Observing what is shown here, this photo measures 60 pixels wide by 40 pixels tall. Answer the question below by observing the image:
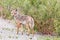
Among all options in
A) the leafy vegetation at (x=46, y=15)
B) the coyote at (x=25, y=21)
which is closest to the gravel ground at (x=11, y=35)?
the coyote at (x=25, y=21)

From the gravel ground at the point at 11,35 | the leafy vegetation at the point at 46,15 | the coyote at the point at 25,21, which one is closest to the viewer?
the gravel ground at the point at 11,35

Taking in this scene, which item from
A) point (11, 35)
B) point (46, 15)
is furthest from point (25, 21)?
point (46, 15)

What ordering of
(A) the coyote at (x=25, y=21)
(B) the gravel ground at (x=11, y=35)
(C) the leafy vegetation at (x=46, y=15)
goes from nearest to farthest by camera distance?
(B) the gravel ground at (x=11, y=35) → (A) the coyote at (x=25, y=21) → (C) the leafy vegetation at (x=46, y=15)

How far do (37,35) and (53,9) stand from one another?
1.85 meters

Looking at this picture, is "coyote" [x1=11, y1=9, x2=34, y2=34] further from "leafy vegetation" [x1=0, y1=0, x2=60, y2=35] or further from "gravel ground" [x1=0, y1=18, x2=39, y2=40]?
"leafy vegetation" [x1=0, y1=0, x2=60, y2=35]

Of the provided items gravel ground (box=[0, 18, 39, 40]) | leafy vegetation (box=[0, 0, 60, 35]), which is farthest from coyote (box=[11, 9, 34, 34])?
leafy vegetation (box=[0, 0, 60, 35])

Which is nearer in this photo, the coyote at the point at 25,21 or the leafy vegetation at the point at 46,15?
the coyote at the point at 25,21

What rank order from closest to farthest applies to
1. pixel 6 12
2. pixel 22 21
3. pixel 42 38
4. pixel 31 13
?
pixel 42 38, pixel 22 21, pixel 31 13, pixel 6 12

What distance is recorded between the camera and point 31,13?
623 inches

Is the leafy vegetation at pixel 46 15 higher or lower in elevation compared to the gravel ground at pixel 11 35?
higher

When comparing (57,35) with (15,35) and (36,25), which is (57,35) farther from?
(15,35)

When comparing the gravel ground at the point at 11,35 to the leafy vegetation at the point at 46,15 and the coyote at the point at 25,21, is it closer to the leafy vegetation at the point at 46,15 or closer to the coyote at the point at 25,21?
the coyote at the point at 25,21

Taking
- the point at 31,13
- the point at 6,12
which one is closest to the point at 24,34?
the point at 31,13

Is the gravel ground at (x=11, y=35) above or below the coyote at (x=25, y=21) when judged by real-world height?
below
